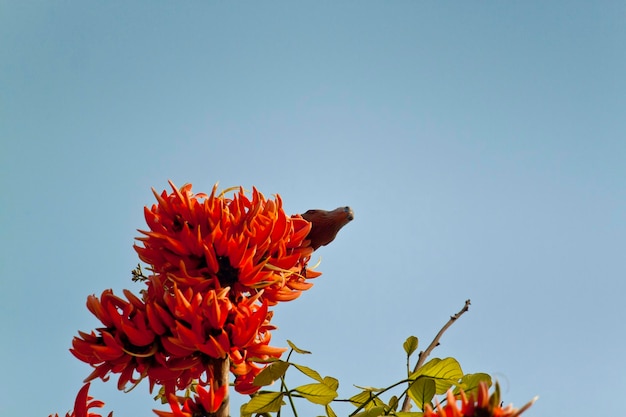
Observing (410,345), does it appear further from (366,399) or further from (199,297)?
(199,297)

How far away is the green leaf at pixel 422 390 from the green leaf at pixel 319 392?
0.19 meters

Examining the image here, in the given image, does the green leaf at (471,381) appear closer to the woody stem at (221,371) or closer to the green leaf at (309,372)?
the green leaf at (309,372)

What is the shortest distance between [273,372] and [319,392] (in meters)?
0.12

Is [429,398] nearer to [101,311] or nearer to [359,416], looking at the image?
[359,416]

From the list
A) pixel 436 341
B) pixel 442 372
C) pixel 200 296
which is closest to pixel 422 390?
pixel 442 372

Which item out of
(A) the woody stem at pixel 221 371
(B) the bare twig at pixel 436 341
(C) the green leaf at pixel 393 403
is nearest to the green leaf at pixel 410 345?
(B) the bare twig at pixel 436 341

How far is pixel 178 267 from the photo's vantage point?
161 centimetres

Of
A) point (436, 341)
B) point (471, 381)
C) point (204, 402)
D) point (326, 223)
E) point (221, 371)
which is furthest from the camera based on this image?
point (436, 341)

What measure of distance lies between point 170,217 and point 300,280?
39 centimetres

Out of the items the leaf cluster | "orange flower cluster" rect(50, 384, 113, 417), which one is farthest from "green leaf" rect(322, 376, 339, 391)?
"orange flower cluster" rect(50, 384, 113, 417)

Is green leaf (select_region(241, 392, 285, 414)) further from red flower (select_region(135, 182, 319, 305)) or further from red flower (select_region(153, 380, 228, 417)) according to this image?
red flower (select_region(135, 182, 319, 305))

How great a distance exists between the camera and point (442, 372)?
158 cm

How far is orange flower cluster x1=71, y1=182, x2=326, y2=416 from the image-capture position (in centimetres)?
146

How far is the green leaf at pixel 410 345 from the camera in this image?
1.84m
